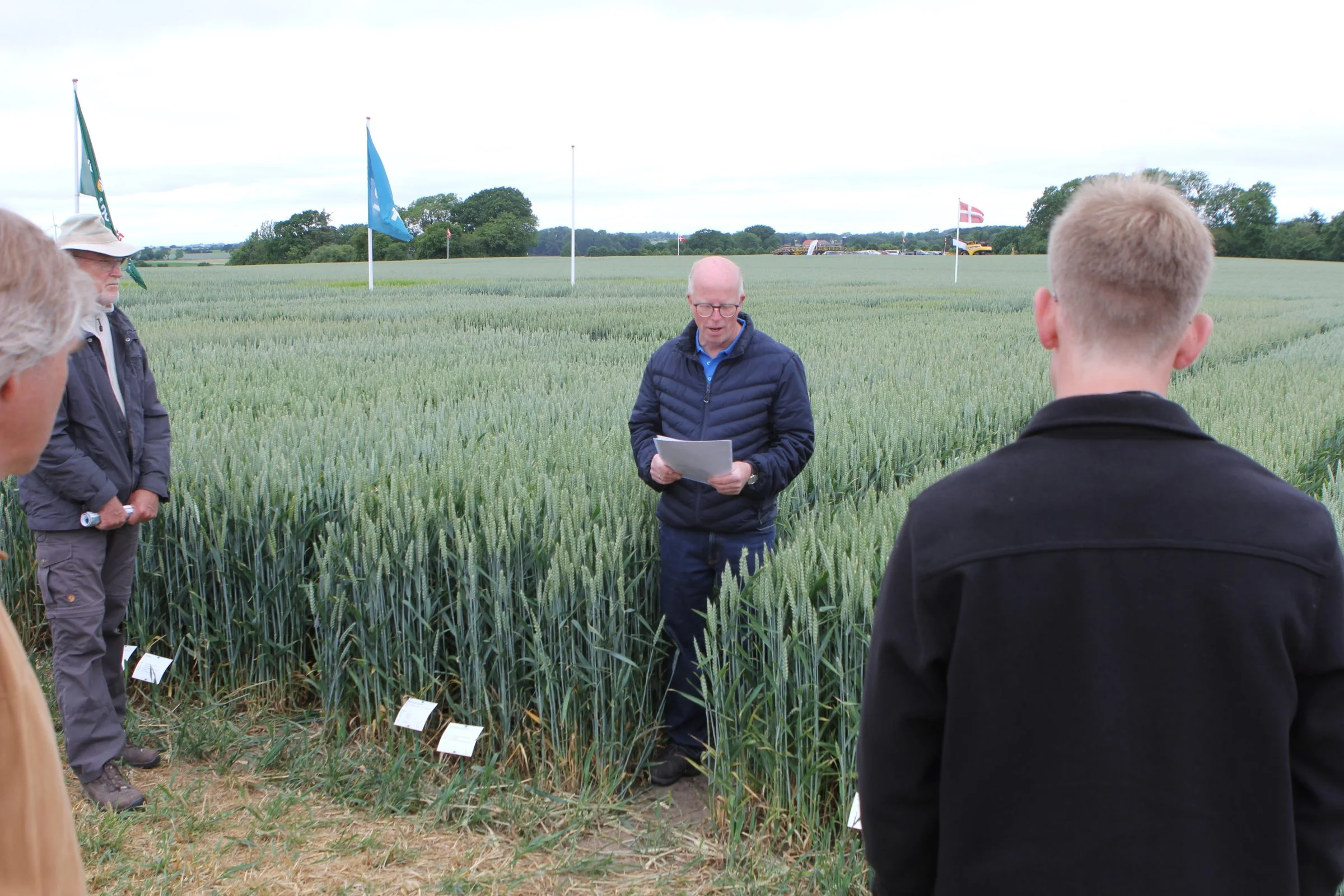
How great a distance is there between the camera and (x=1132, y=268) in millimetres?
1290

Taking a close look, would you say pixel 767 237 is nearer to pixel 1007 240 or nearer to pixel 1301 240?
pixel 1007 240

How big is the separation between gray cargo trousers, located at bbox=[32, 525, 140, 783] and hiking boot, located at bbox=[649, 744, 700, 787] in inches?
72.3

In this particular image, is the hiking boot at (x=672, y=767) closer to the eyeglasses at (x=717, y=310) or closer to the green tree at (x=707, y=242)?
the eyeglasses at (x=717, y=310)

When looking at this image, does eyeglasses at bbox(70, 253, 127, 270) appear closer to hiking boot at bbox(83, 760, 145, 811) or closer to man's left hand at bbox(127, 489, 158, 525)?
man's left hand at bbox(127, 489, 158, 525)

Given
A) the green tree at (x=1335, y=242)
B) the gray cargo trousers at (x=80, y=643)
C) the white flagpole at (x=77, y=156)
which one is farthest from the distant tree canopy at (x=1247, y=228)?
the gray cargo trousers at (x=80, y=643)

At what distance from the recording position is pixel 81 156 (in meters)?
13.9

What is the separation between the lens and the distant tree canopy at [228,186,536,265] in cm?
6562

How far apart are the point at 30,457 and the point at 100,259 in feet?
8.91

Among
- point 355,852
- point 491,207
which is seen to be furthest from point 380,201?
point 491,207

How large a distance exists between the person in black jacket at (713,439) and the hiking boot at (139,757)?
5.92 ft

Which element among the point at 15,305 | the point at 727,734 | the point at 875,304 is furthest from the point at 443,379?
the point at 875,304

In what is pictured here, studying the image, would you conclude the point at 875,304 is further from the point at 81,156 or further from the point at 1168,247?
the point at 1168,247

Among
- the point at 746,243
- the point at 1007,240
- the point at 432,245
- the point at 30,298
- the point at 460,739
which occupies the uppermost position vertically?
the point at 1007,240

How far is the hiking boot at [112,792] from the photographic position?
3449 mm
